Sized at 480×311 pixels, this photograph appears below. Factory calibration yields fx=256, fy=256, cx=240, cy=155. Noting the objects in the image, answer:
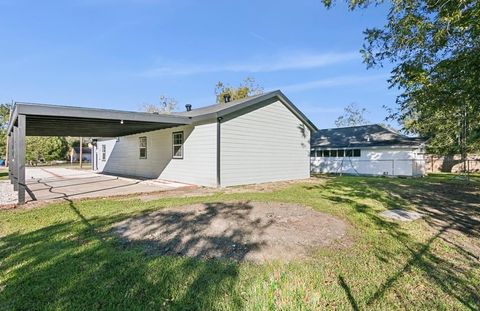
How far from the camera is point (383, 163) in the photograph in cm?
1822

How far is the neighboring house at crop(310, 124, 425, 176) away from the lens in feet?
56.9

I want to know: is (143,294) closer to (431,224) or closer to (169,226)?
(169,226)

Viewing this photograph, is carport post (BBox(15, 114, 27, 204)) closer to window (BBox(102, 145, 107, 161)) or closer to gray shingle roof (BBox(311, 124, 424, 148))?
window (BBox(102, 145, 107, 161))

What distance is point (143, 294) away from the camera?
247 centimetres

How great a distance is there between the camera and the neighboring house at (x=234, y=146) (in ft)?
32.7

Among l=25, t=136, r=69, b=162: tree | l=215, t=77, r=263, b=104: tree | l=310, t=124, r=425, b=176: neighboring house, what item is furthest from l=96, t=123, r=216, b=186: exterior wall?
l=25, t=136, r=69, b=162: tree

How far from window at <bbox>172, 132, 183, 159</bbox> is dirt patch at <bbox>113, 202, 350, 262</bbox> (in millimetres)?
5909

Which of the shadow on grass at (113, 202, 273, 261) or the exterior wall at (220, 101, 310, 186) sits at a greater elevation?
the exterior wall at (220, 101, 310, 186)

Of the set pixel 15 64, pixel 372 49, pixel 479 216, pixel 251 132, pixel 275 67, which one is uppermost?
pixel 275 67

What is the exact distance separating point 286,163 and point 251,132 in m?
2.97

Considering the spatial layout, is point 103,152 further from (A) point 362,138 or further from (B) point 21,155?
(A) point 362,138

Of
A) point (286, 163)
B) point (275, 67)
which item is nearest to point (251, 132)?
point (286, 163)

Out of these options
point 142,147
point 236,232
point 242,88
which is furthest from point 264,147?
point 242,88

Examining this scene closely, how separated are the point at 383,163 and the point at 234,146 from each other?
13137 millimetres
